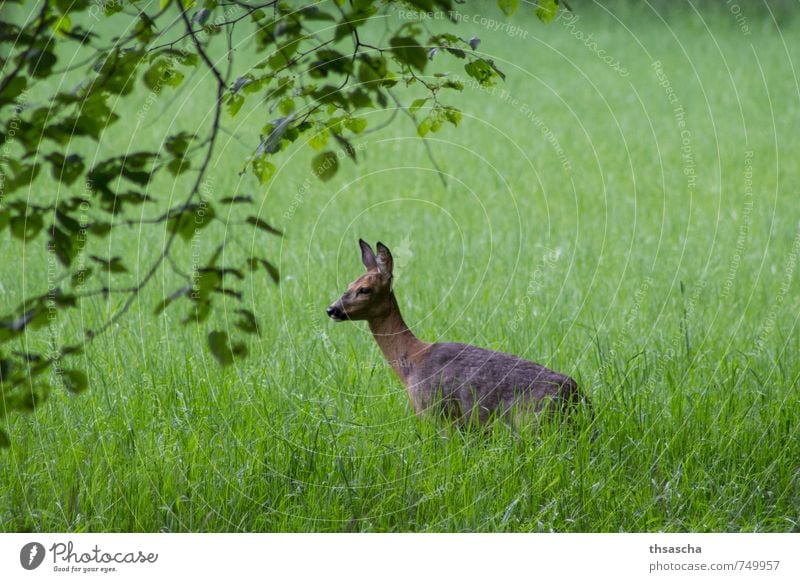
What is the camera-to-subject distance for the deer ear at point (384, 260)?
4100mm

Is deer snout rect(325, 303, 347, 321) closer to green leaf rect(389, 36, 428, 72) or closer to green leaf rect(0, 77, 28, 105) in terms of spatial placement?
green leaf rect(389, 36, 428, 72)

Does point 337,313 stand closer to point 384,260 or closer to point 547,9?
point 384,260

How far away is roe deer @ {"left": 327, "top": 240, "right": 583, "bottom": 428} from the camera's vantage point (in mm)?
4176

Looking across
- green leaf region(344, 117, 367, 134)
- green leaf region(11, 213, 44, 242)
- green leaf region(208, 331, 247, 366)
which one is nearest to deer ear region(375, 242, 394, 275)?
green leaf region(344, 117, 367, 134)

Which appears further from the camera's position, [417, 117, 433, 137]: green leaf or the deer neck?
the deer neck

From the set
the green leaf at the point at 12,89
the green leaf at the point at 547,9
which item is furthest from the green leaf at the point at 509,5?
the green leaf at the point at 12,89

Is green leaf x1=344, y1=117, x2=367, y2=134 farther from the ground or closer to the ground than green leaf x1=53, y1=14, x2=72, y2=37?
closer to the ground

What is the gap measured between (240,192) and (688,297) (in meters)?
4.04
